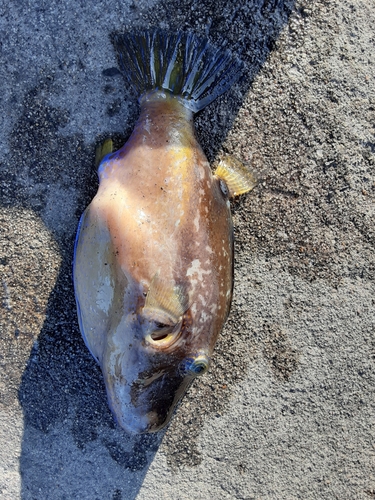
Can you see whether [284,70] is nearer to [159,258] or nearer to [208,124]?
[208,124]

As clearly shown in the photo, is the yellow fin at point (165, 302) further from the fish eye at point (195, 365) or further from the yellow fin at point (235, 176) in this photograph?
the yellow fin at point (235, 176)

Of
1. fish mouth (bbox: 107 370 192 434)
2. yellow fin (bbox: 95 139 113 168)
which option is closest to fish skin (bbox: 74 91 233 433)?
fish mouth (bbox: 107 370 192 434)

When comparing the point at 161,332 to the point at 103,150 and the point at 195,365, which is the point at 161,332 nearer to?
the point at 195,365

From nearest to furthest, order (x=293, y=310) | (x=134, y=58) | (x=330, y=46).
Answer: (x=134, y=58)
(x=330, y=46)
(x=293, y=310)

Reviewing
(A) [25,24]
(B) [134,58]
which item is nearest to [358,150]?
(B) [134,58]

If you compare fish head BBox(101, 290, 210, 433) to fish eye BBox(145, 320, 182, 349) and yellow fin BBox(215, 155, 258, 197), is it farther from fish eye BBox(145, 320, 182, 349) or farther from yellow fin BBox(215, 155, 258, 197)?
yellow fin BBox(215, 155, 258, 197)

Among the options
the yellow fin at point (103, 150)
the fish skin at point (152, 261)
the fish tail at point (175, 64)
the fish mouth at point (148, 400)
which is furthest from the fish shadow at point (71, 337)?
the fish mouth at point (148, 400)
